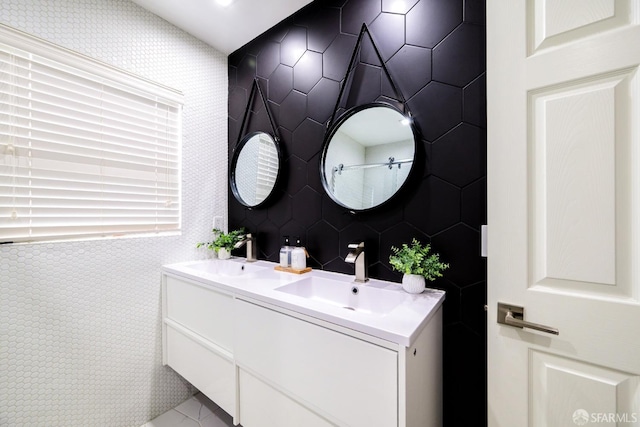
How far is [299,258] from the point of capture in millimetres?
1425

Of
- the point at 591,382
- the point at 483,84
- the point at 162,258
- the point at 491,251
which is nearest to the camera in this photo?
the point at 591,382

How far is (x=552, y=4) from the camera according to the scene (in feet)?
2.51

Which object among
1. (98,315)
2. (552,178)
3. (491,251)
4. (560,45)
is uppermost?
(560,45)

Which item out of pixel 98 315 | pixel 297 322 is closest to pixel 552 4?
pixel 297 322

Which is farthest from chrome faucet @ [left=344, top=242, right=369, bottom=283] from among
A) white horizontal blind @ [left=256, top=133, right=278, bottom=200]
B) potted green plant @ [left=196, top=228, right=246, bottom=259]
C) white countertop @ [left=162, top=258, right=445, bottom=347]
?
potted green plant @ [left=196, top=228, right=246, bottom=259]

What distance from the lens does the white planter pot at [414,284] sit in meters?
1.03

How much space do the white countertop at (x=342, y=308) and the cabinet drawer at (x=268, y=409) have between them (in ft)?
1.17

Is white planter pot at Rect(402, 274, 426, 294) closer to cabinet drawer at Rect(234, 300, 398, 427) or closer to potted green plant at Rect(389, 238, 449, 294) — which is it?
potted green plant at Rect(389, 238, 449, 294)

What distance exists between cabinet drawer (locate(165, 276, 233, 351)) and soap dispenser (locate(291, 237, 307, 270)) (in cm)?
40

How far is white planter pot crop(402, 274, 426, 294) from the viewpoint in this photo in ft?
3.38

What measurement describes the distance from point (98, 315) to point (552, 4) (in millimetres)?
2330

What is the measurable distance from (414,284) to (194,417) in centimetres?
160

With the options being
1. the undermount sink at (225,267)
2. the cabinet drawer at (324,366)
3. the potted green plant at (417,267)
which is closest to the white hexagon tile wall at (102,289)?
the undermount sink at (225,267)

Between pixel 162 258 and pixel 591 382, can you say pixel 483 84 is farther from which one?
pixel 162 258
